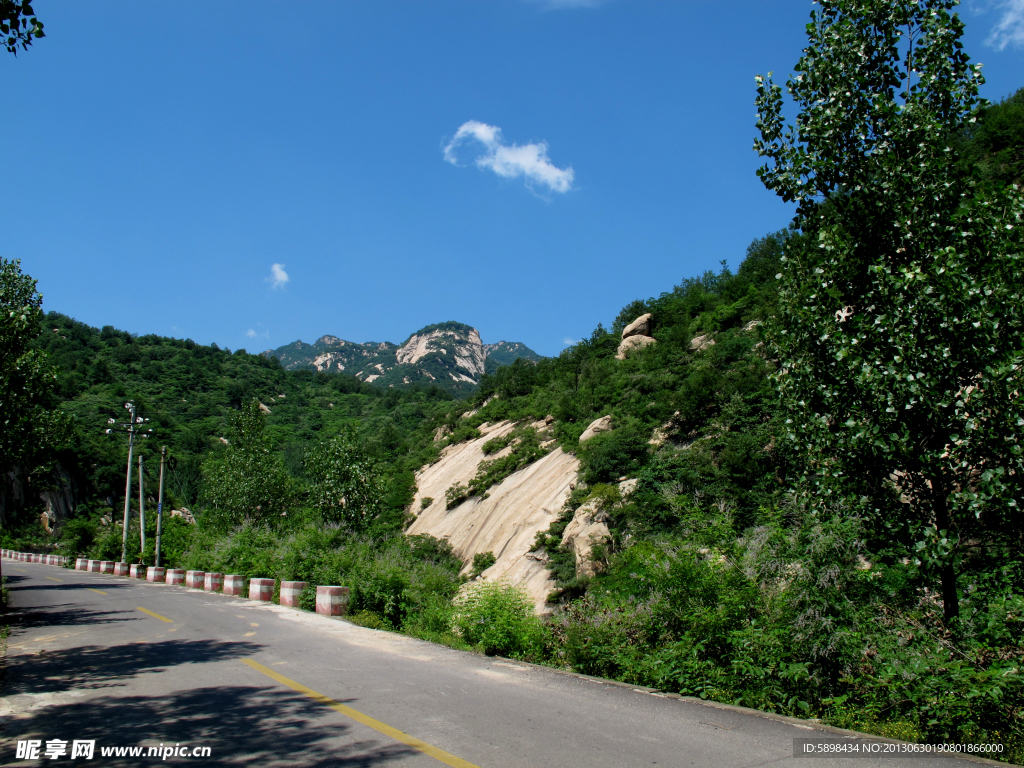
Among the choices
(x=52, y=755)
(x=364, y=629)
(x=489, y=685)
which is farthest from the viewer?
(x=364, y=629)

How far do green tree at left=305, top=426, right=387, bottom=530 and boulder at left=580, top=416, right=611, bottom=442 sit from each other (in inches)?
427

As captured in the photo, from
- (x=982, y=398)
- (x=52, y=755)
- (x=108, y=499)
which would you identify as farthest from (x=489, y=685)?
(x=108, y=499)

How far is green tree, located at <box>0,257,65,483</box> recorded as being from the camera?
15.8 meters

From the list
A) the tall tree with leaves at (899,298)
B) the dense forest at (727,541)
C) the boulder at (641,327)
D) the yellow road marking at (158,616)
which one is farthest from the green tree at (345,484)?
the tall tree with leaves at (899,298)

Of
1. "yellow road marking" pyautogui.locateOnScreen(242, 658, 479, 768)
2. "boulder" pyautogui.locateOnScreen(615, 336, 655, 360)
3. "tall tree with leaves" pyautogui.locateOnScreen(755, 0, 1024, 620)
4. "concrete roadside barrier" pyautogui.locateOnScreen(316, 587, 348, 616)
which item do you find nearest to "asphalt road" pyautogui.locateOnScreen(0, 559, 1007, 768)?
"yellow road marking" pyautogui.locateOnScreen(242, 658, 479, 768)

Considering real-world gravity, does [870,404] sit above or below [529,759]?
above

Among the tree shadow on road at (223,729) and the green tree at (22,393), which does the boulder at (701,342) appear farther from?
the tree shadow on road at (223,729)

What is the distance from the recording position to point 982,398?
566cm

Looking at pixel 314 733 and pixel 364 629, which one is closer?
pixel 314 733

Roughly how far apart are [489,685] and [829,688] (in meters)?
3.50

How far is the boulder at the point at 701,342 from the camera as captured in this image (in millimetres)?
34312

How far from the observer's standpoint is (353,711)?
5.89 meters

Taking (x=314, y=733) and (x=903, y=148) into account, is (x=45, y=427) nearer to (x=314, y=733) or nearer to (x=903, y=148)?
(x=314, y=733)

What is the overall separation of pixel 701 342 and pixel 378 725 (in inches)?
1271
